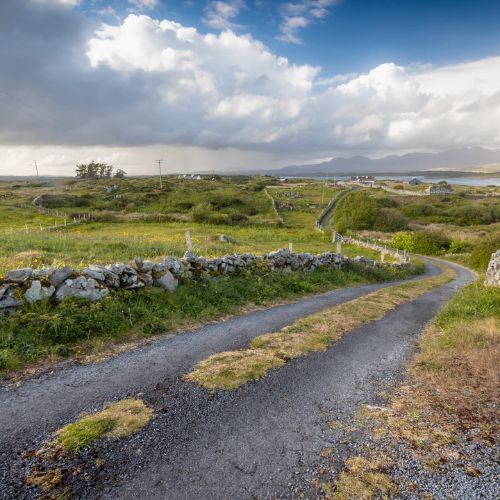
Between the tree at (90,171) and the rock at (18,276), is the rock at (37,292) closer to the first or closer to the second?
the rock at (18,276)

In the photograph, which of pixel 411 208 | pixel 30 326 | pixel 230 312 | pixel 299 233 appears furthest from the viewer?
pixel 411 208

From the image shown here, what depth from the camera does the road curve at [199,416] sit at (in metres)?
4.21

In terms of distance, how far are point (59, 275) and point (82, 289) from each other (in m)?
0.70

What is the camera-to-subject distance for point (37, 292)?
28.3ft

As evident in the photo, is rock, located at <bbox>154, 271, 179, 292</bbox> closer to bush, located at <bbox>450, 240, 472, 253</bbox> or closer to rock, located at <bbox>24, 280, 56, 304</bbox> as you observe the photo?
rock, located at <bbox>24, 280, 56, 304</bbox>

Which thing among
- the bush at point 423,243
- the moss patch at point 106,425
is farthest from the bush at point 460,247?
the moss patch at point 106,425

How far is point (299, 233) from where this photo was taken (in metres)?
57.9

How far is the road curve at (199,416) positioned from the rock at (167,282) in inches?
102

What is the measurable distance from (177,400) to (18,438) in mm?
2334

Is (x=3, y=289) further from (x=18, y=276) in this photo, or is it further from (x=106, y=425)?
(x=106, y=425)

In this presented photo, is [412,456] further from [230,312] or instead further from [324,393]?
[230,312]

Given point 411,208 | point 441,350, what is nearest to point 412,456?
point 441,350

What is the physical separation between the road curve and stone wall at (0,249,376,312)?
2.61 meters

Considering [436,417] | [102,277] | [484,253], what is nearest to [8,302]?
[102,277]
